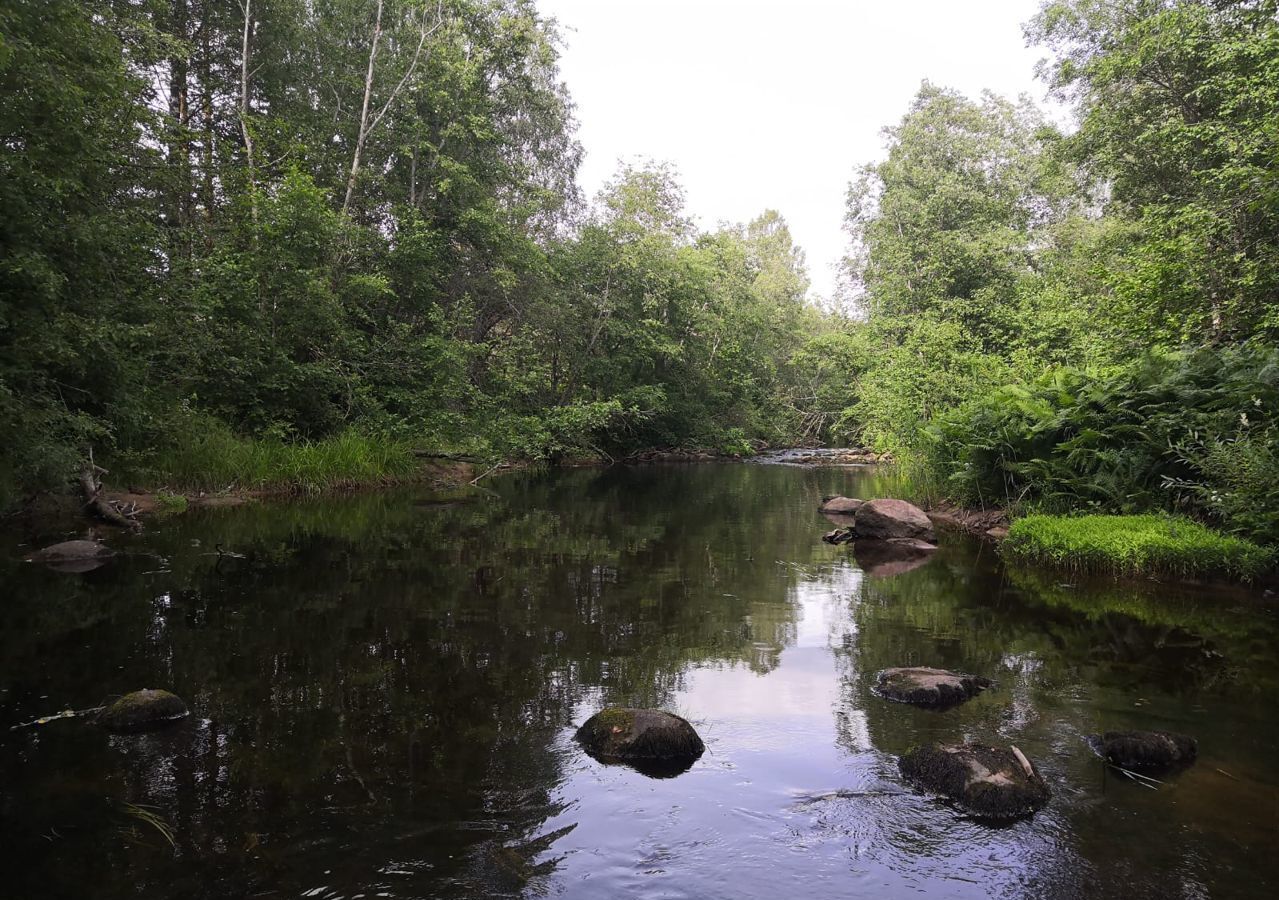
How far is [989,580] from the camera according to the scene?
1120 cm

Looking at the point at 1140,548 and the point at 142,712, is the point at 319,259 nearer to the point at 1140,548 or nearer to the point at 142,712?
the point at 142,712

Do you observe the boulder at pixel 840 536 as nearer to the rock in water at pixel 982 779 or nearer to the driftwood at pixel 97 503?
the rock in water at pixel 982 779

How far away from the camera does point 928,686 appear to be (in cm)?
621

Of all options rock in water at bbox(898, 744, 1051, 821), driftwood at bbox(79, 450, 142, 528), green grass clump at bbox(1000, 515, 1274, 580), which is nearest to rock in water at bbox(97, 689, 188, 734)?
rock in water at bbox(898, 744, 1051, 821)

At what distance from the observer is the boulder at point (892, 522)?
14.5 m

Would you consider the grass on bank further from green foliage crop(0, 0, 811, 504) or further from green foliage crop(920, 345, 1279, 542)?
green foliage crop(920, 345, 1279, 542)

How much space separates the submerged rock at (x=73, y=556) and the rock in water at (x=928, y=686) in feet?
33.6

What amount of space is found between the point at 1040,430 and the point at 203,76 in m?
26.0

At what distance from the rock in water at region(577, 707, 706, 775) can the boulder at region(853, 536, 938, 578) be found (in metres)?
7.25

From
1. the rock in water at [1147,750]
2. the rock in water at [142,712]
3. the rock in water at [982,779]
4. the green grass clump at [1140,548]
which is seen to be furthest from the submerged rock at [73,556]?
the green grass clump at [1140,548]

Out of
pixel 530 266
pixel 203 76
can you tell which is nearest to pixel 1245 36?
pixel 530 266

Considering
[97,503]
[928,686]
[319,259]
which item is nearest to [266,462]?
[97,503]

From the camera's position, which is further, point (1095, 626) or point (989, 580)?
point (989, 580)

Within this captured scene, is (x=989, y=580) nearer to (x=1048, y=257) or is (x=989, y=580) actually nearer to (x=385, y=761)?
(x=385, y=761)
